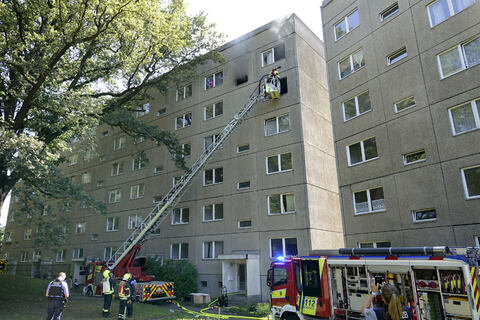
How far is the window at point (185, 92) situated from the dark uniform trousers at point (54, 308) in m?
18.8

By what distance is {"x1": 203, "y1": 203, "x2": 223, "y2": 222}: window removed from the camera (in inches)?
884

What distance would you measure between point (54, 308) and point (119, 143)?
73.9 ft

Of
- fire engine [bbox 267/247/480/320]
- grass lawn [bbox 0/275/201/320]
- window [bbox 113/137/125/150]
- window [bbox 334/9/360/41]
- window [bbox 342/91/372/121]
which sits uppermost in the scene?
window [bbox 334/9/360/41]

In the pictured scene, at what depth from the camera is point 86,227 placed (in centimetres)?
3212

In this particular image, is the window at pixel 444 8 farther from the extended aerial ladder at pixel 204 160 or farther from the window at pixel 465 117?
the extended aerial ladder at pixel 204 160

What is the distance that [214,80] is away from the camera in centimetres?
2573

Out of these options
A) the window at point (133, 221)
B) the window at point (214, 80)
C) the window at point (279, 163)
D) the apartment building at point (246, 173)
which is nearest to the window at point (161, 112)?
the apartment building at point (246, 173)

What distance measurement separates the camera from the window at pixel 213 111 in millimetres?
24719

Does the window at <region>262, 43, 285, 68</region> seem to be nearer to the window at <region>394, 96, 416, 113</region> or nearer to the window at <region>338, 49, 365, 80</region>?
the window at <region>338, 49, 365, 80</region>

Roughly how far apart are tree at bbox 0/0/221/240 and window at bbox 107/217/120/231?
386 inches

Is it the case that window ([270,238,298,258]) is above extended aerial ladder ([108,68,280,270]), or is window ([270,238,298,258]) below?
below

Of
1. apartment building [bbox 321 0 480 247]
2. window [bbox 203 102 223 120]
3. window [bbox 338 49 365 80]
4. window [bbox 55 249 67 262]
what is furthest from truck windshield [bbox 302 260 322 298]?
window [bbox 55 249 67 262]

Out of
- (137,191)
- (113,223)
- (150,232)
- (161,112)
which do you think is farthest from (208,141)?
(113,223)

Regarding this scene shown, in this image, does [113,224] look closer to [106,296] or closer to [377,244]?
[106,296]
